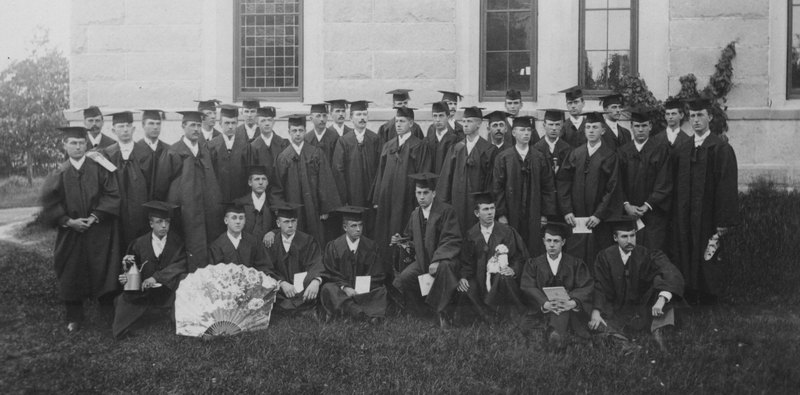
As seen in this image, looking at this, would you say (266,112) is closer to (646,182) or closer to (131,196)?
(131,196)

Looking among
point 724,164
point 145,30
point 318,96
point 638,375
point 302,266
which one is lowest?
point 638,375

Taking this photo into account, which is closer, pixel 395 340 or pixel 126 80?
pixel 395 340

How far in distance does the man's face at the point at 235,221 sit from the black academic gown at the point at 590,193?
11.5 feet

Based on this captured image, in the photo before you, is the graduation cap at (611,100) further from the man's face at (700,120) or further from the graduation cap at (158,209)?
the graduation cap at (158,209)

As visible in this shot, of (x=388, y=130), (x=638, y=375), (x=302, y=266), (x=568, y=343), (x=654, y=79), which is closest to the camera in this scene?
(x=638, y=375)

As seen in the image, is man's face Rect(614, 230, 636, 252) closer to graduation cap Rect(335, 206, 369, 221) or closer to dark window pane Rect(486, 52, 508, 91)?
graduation cap Rect(335, 206, 369, 221)

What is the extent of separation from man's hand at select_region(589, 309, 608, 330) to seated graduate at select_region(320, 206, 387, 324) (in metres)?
2.09

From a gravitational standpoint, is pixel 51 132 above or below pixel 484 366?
above

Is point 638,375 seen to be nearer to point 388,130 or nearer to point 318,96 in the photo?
point 388,130

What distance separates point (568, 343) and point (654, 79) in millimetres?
5581

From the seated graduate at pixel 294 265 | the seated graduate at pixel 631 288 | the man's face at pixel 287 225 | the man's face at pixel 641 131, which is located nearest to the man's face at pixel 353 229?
the seated graduate at pixel 294 265

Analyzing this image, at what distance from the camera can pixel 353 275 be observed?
761cm

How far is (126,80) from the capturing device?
1081cm

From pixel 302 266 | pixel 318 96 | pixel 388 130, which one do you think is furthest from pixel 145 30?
pixel 302 266
